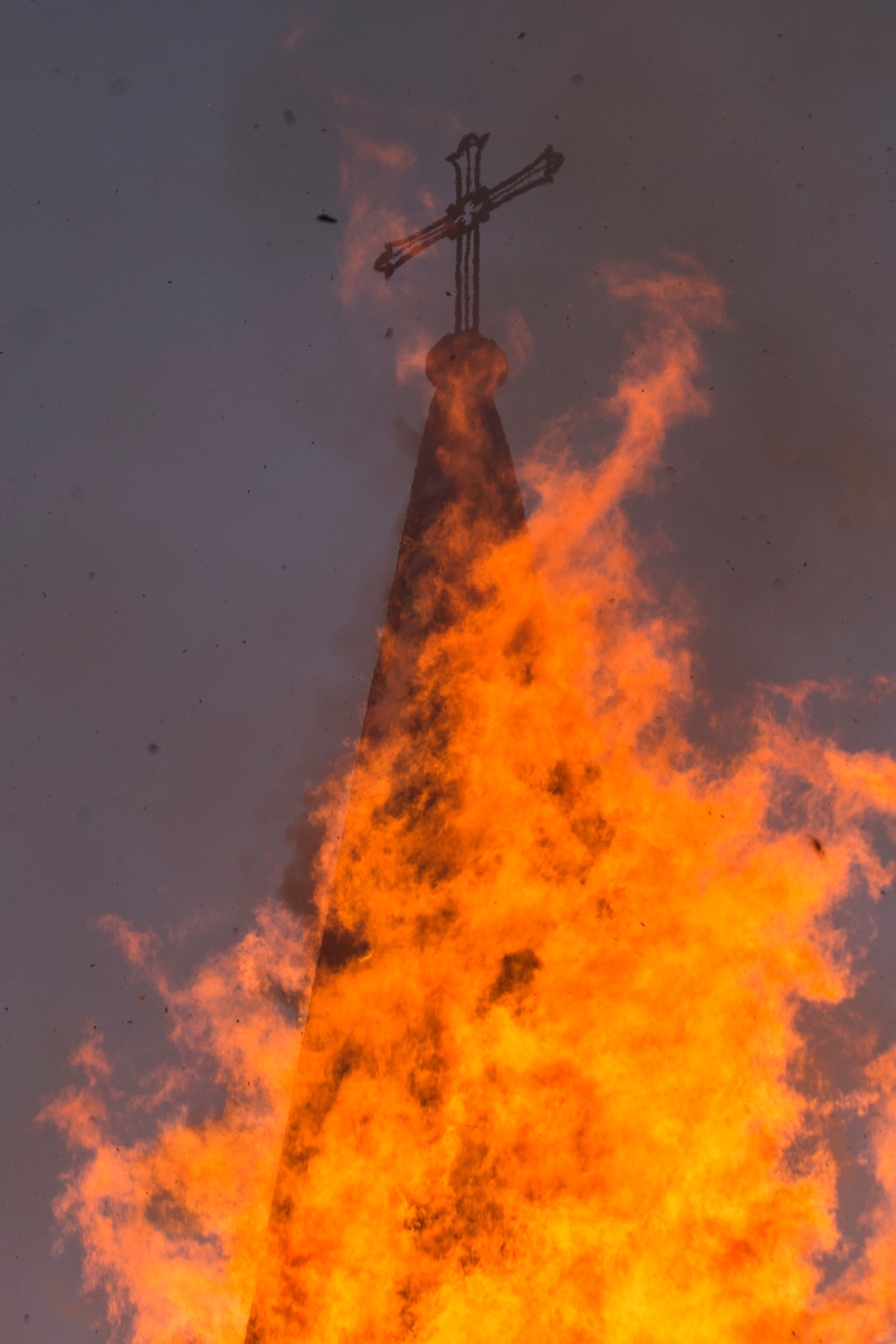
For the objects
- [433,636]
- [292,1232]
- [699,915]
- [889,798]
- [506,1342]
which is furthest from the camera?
[889,798]

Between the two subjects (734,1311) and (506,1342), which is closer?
(506,1342)

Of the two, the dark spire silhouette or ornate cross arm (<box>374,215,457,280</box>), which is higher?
ornate cross arm (<box>374,215,457,280</box>)

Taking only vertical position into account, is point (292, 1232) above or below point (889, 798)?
below

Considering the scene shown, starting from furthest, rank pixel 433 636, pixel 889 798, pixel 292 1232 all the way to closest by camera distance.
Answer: pixel 889 798 < pixel 433 636 < pixel 292 1232

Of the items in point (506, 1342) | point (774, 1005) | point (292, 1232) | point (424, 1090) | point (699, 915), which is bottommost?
point (506, 1342)

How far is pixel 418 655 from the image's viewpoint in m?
5.23

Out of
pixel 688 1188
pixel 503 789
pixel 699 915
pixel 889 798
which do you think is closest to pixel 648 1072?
pixel 688 1188

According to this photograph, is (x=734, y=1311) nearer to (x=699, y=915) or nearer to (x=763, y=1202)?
(x=763, y=1202)

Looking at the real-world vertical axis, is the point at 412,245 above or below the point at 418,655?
above

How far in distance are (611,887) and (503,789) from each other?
4.83 feet

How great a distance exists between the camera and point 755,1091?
236 inches

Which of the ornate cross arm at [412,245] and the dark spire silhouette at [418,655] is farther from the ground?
the ornate cross arm at [412,245]

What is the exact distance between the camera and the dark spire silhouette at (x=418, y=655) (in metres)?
4.80

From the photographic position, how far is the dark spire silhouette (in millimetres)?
4805
